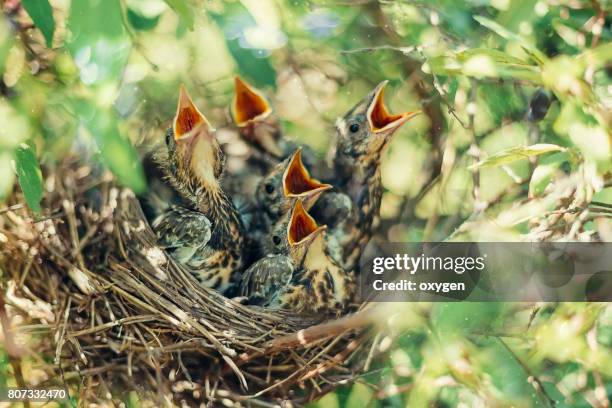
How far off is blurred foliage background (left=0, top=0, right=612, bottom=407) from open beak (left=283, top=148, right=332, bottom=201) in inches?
4.3

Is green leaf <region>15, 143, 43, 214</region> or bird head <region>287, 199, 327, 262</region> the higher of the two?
green leaf <region>15, 143, 43, 214</region>

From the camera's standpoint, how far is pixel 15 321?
1.26 metres

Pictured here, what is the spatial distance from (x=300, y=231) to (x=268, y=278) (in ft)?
0.36

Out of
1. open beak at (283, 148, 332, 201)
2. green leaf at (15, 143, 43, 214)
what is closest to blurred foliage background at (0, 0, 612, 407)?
green leaf at (15, 143, 43, 214)

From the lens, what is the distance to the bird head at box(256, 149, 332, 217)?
1.34 meters

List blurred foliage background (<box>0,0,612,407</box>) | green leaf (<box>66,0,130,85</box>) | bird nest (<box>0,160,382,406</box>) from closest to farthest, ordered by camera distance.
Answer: green leaf (<box>66,0,130,85</box>) < blurred foliage background (<box>0,0,612,407</box>) < bird nest (<box>0,160,382,406</box>)

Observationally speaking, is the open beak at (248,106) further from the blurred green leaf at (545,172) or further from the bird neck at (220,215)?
the blurred green leaf at (545,172)

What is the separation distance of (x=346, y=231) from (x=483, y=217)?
11.9 inches

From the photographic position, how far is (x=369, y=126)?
4.36 ft

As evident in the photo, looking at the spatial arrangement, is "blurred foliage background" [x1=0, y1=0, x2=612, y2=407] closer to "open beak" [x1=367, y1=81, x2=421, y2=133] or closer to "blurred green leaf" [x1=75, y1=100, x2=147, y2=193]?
"open beak" [x1=367, y1=81, x2=421, y2=133]

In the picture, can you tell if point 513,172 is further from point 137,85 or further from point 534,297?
point 137,85

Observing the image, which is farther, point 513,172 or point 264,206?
point 264,206

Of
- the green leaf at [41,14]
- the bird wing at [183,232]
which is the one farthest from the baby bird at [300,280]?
the green leaf at [41,14]

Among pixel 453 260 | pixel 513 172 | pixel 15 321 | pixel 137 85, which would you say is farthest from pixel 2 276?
pixel 513 172
